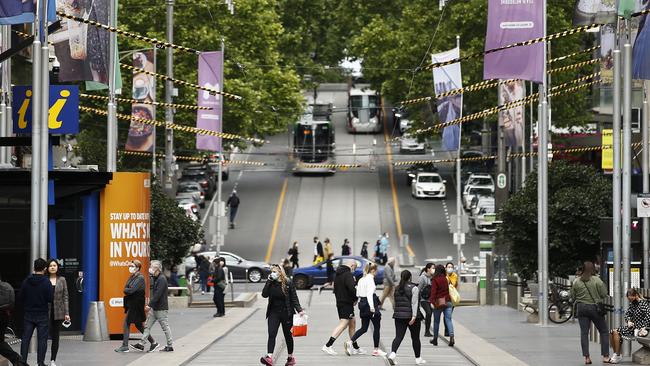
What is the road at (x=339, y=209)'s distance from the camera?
71438mm

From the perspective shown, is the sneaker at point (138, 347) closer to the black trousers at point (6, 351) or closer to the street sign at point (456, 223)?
the black trousers at point (6, 351)

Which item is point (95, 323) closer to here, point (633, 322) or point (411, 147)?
point (633, 322)

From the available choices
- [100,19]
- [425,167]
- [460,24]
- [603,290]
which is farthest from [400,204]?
[603,290]

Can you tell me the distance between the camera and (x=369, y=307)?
28016mm

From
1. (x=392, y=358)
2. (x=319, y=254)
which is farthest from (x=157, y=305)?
(x=319, y=254)

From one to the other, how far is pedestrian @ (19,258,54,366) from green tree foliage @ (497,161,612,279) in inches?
802

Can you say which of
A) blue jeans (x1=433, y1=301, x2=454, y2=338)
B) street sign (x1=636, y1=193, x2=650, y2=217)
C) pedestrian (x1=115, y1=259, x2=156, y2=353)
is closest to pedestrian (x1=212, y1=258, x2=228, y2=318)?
blue jeans (x1=433, y1=301, x2=454, y2=338)

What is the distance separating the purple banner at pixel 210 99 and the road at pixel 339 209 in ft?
54.7

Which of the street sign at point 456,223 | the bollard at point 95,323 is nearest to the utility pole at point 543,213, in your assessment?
the bollard at point 95,323

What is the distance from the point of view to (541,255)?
36.7 meters

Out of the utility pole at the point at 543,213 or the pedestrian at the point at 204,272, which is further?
the pedestrian at the point at 204,272

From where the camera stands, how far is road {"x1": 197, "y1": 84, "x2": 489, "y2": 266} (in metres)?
71.4

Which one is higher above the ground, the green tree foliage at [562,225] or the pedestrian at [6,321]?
the green tree foliage at [562,225]

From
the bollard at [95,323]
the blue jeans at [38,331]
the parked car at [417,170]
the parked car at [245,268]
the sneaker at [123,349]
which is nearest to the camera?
the blue jeans at [38,331]
